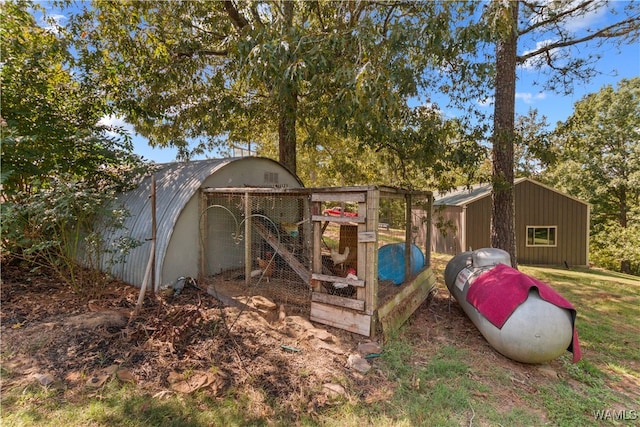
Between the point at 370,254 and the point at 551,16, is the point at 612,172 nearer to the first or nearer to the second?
the point at 551,16

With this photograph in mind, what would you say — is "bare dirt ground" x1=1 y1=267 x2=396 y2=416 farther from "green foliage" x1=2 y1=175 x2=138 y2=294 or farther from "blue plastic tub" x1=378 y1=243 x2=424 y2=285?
"blue plastic tub" x1=378 y1=243 x2=424 y2=285

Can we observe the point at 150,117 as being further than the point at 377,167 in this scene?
No

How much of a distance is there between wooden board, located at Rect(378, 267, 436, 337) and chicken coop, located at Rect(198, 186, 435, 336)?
1cm

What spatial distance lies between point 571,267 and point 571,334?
13428mm

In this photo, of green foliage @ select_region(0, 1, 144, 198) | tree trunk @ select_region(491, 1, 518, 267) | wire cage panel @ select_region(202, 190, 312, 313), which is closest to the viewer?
green foliage @ select_region(0, 1, 144, 198)

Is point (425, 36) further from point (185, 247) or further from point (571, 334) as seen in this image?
point (185, 247)

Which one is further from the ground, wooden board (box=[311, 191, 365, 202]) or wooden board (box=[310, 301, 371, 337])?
wooden board (box=[311, 191, 365, 202])

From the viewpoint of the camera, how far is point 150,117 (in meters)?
7.88

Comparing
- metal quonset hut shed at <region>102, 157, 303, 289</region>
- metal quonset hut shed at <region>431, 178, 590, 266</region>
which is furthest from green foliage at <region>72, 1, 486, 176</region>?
metal quonset hut shed at <region>431, 178, 590, 266</region>

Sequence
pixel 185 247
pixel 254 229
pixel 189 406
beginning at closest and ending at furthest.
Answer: pixel 189 406
pixel 185 247
pixel 254 229

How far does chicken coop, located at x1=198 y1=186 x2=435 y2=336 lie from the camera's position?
4.05 m

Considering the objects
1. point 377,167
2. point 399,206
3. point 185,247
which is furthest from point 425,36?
point 399,206

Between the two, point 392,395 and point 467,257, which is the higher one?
point 467,257

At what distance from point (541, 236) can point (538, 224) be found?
2.03 ft
